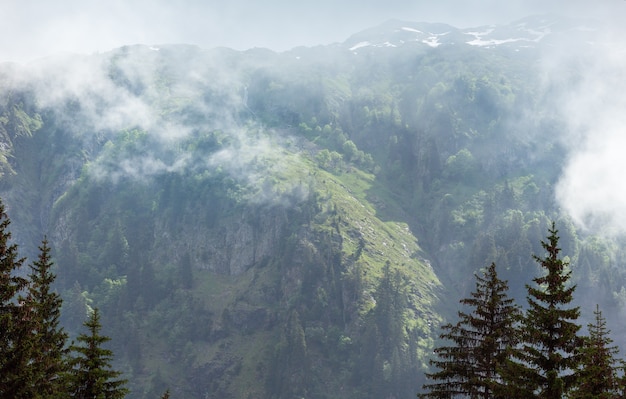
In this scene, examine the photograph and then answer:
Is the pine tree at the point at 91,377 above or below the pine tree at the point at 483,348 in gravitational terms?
below

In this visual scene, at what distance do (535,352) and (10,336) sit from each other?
100 feet

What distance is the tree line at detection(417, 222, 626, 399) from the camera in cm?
3106

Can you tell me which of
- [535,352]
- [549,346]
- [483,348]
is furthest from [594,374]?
[483,348]

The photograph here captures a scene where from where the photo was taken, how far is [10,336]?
121 feet

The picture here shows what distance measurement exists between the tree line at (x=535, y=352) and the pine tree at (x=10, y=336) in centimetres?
2545

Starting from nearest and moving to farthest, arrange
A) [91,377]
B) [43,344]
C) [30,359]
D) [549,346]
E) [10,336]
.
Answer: [549,346] < [91,377] < [30,359] < [10,336] < [43,344]

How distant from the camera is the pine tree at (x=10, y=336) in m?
34.7

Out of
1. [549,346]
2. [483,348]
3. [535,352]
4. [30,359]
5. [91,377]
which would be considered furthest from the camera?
[483,348]

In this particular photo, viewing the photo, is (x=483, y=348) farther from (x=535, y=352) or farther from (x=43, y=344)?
(x=43, y=344)

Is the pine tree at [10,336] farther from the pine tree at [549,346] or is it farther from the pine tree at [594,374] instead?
the pine tree at [594,374]

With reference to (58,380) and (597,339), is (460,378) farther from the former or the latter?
(58,380)

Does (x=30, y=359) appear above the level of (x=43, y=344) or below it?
below

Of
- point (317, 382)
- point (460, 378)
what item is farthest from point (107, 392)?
point (317, 382)

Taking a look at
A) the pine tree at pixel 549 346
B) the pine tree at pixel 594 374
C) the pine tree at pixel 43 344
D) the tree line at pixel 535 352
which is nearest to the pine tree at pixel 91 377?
the pine tree at pixel 43 344
